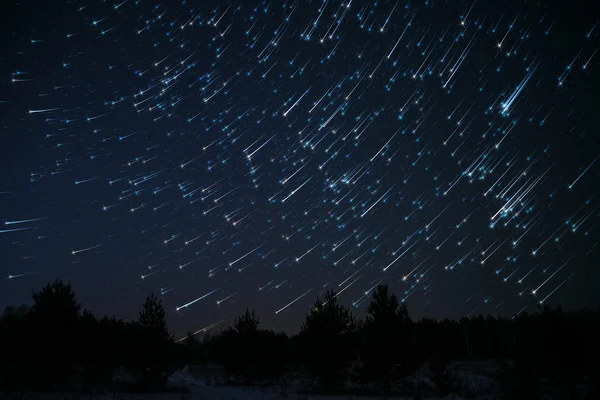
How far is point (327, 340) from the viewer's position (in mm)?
18812

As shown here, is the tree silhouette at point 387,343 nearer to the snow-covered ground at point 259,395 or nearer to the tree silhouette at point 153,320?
the snow-covered ground at point 259,395

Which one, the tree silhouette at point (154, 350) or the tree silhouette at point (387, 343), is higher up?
the tree silhouette at point (154, 350)

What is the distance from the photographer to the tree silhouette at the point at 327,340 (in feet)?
61.4

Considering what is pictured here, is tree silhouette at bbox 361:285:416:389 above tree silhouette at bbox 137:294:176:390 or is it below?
below

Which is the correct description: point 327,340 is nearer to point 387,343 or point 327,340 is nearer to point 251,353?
point 387,343

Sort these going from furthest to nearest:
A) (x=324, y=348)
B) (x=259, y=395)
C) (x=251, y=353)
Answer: (x=251, y=353), (x=324, y=348), (x=259, y=395)

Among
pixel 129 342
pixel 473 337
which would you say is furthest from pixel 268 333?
pixel 473 337

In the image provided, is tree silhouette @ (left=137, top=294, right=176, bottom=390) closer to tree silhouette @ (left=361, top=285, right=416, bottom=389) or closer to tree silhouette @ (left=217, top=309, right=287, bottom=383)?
tree silhouette @ (left=217, top=309, right=287, bottom=383)

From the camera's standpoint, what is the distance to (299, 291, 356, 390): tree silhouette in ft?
61.4

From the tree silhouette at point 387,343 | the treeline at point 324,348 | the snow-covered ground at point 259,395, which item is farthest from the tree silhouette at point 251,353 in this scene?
the tree silhouette at point 387,343

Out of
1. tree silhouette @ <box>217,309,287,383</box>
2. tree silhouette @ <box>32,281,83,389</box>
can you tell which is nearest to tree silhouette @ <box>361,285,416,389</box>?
tree silhouette @ <box>217,309,287,383</box>

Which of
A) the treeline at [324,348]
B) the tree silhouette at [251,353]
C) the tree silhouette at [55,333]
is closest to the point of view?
the treeline at [324,348]

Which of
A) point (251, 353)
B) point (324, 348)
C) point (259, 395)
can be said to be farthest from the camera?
point (251, 353)

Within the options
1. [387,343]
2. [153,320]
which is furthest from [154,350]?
[387,343]
